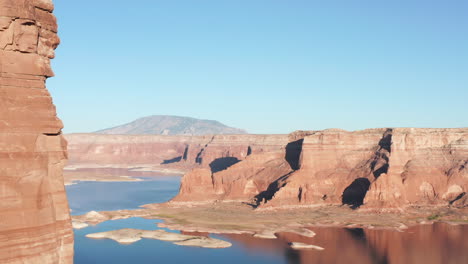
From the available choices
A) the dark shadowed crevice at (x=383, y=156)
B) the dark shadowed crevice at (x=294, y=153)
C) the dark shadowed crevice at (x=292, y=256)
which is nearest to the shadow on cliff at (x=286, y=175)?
the dark shadowed crevice at (x=294, y=153)

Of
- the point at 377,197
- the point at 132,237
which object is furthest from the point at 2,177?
the point at 377,197

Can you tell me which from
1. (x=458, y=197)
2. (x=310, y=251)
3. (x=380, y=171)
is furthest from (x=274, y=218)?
(x=458, y=197)

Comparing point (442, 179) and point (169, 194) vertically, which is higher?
point (442, 179)

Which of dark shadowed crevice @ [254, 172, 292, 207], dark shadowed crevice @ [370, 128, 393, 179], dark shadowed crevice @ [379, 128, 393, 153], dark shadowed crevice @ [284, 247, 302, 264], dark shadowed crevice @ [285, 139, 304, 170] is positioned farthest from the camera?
dark shadowed crevice @ [285, 139, 304, 170]

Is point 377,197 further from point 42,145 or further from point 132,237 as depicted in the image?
point 42,145

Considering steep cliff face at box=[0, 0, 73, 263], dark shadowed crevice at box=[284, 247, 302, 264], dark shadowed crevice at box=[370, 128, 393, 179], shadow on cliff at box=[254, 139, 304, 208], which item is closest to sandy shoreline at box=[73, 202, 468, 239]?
shadow on cliff at box=[254, 139, 304, 208]

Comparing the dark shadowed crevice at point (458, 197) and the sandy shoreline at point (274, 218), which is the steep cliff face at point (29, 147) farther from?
the dark shadowed crevice at point (458, 197)

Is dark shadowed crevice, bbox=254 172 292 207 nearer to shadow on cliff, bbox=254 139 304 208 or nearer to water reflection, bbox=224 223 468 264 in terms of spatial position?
shadow on cliff, bbox=254 139 304 208
